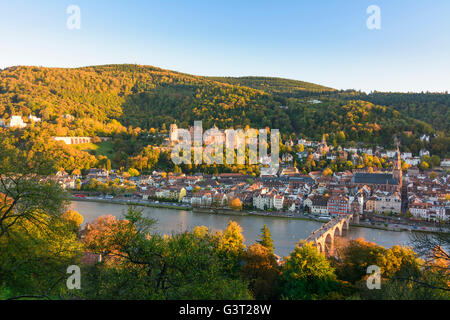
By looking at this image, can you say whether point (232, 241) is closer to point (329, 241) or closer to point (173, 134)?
point (329, 241)

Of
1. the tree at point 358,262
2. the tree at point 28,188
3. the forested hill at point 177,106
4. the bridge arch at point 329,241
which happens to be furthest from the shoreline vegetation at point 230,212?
the forested hill at point 177,106

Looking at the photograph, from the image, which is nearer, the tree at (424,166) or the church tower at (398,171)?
the church tower at (398,171)

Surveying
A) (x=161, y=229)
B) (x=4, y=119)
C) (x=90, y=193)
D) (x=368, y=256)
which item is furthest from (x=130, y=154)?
(x=368, y=256)

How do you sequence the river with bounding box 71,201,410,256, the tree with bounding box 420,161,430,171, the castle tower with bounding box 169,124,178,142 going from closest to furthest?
the river with bounding box 71,201,410,256
the tree with bounding box 420,161,430,171
the castle tower with bounding box 169,124,178,142

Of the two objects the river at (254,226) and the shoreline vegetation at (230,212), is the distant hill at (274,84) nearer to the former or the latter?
the shoreline vegetation at (230,212)

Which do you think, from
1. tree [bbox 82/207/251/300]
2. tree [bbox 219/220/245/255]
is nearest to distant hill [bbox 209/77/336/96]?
tree [bbox 219/220/245/255]

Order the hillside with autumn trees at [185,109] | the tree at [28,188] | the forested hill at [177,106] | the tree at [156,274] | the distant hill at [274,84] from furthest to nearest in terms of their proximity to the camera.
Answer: the distant hill at [274,84] < the forested hill at [177,106] < the hillside with autumn trees at [185,109] < the tree at [28,188] < the tree at [156,274]

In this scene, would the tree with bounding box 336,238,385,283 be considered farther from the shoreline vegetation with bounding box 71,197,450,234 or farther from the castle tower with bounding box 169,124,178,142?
the castle tower with bounding box 169,124,178,142
